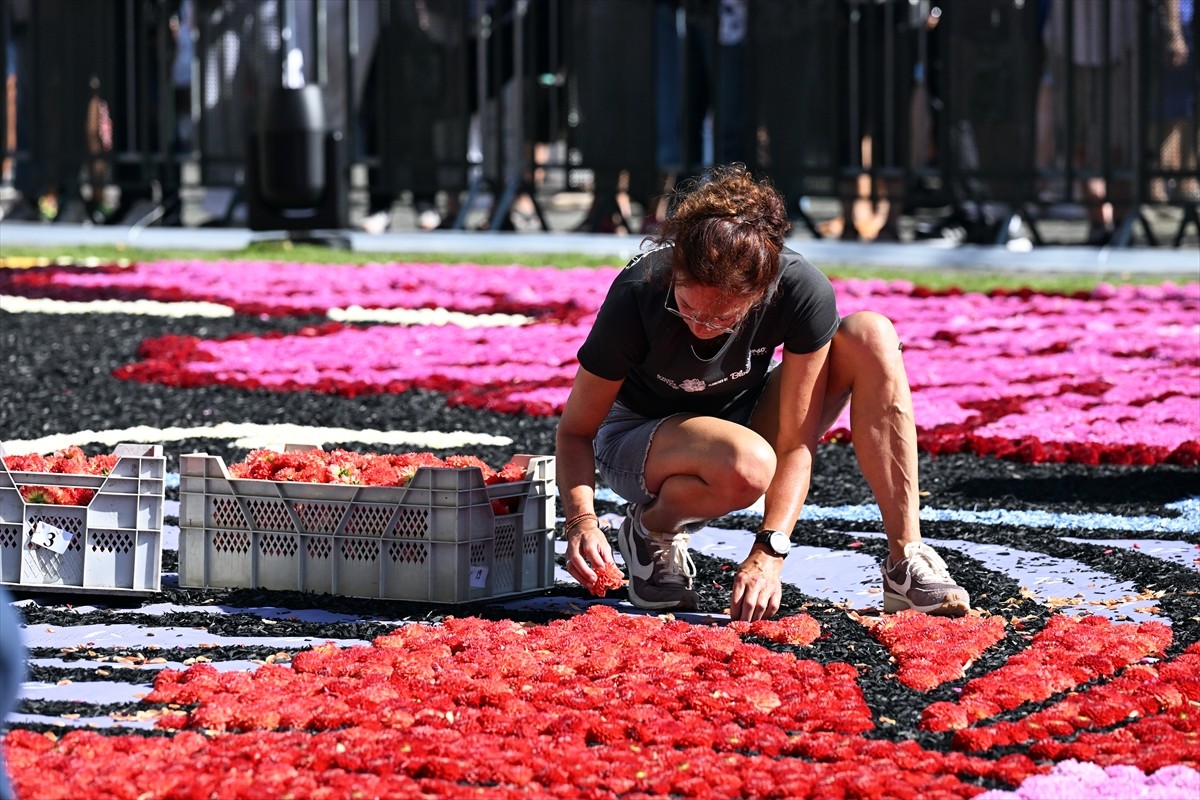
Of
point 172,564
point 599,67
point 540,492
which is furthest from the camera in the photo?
point 599,67

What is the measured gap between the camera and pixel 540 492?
4.96 metres

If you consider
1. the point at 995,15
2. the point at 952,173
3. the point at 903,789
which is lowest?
the point at 903,789

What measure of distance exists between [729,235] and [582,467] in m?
0.80

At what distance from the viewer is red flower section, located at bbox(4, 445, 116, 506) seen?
16.0 feet

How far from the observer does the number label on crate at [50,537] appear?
4.87 metres

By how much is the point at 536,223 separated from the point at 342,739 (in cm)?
1493

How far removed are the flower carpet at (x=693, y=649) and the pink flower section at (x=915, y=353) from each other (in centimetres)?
4

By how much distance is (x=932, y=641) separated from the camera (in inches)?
169

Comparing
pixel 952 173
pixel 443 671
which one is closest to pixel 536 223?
pixel 952 173

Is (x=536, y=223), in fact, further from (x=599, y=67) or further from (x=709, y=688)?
(x=709, y=688)

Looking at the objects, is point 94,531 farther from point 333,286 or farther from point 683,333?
point 333,286

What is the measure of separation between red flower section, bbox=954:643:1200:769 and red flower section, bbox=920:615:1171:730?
0.06 m

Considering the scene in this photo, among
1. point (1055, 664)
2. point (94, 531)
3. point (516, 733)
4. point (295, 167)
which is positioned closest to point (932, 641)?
point (1055, 664)

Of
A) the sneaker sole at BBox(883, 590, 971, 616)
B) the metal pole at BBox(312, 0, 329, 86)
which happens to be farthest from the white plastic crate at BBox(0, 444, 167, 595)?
the metal pole at BBox(312, 0, 329, 86)
